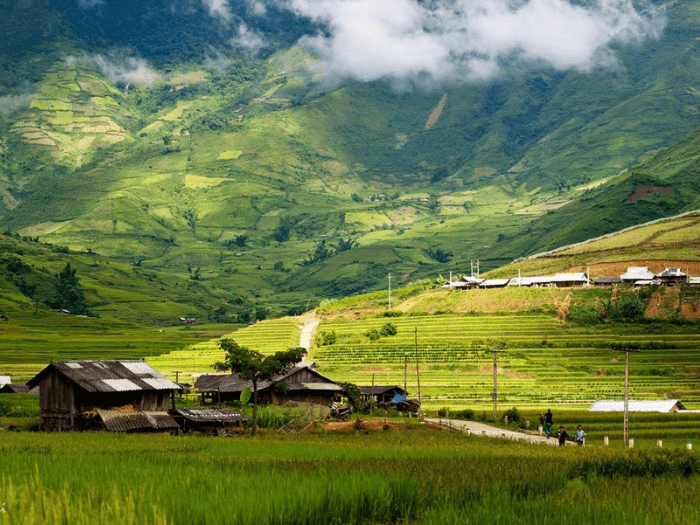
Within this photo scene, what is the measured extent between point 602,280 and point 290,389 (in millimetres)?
67949

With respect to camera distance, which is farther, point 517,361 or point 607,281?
point 607,281

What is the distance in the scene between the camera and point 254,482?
41.5 ft

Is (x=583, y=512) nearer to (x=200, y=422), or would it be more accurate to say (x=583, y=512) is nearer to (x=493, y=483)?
(x=493, y=483)

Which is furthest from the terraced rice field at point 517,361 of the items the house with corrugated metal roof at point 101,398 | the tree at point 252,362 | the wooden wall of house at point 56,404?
the wooden wall of house at point 56,404

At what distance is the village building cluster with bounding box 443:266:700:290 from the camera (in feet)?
380

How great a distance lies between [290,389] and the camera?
64625mm

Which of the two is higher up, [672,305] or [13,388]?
[672,305]

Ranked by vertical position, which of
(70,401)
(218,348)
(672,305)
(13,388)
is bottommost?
(13,388)

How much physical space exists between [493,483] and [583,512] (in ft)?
11.3

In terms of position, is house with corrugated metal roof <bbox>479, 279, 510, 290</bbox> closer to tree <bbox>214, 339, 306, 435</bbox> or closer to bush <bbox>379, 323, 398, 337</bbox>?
bush <bbox>379, 323, 398, 337</bbox>

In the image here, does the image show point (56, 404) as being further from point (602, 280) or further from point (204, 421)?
point (602, 280)

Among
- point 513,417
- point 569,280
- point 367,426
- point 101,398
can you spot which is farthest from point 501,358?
point 101,398

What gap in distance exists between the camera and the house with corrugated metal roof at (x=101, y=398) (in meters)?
43.4

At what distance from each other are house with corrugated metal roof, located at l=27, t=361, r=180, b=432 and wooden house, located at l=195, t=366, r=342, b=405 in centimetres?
1638
